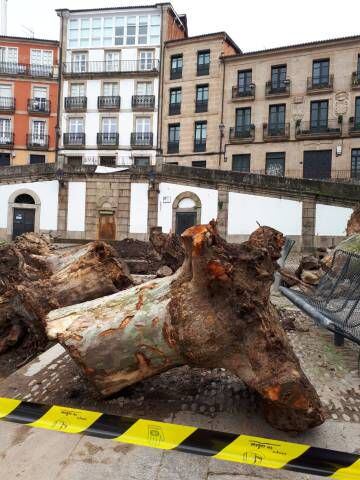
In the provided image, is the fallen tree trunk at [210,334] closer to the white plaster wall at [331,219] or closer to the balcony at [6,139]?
the white plaster wall at [331,219]

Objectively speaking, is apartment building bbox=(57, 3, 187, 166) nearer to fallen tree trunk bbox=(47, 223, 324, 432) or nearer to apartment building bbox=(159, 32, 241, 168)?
apartment building bbox=(159, 32, 241, 168)

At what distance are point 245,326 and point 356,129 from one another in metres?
29.1

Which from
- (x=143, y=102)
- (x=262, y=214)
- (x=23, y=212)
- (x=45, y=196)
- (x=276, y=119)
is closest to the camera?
(x=262, y=214)

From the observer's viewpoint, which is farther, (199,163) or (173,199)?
(199,163)

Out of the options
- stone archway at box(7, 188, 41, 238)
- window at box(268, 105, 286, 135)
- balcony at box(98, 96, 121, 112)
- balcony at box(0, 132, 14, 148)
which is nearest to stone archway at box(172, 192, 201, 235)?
stone archway at box(7, 188, 41, 238)

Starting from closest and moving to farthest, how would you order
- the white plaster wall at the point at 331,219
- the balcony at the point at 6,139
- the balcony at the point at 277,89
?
the white plaster wall at the point at 331,219, the balcony at the point at 277,89, the balcony at the point at 6,139

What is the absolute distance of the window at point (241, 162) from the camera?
1252 inches

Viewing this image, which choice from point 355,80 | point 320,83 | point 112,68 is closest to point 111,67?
point 112,68

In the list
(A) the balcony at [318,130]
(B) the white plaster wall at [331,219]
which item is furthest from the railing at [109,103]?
(B) the white plaster wall at [331,219]

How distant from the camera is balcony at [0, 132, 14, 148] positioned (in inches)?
1444

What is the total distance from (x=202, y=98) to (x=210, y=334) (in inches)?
1284

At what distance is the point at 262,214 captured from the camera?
21438 mm

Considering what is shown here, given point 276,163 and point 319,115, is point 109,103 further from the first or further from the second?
point 319,115

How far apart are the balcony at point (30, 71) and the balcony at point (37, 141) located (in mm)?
4870
